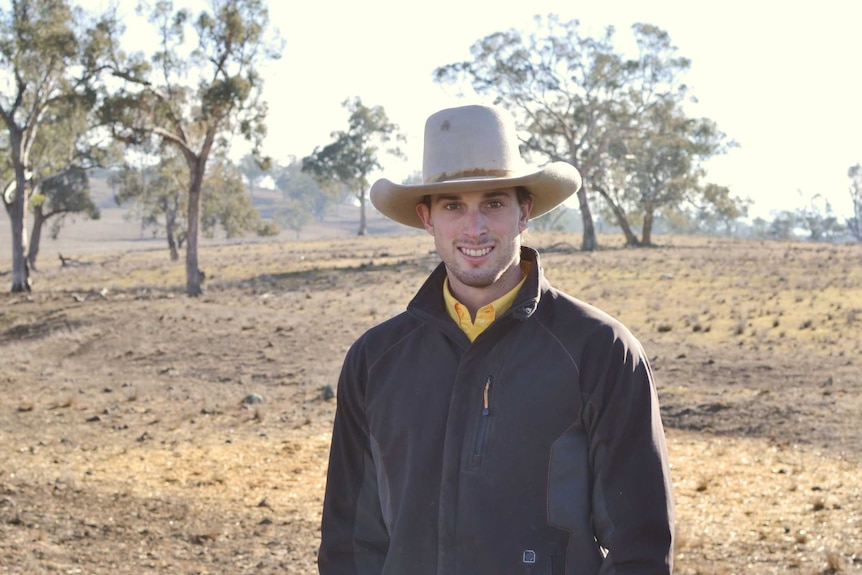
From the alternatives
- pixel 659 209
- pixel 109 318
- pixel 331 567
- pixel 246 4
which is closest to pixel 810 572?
pixel 331 567

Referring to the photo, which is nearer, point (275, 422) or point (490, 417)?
point (490, 417)

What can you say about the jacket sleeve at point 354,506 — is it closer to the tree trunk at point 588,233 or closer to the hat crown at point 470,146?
the hat crown at point 470,146

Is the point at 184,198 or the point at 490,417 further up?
the point at 184,198

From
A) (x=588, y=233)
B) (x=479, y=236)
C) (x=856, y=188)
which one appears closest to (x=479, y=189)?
(x=479, y=236)

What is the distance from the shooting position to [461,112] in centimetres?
282

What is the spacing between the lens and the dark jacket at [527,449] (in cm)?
240

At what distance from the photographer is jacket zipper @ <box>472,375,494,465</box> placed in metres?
2.52

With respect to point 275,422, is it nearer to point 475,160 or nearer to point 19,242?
point 475,160

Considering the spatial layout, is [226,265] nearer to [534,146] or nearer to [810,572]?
[534,146]

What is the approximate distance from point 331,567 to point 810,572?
4088 mm

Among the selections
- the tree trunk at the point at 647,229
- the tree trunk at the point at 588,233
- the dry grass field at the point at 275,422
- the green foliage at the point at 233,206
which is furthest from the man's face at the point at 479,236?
the tree trunk at the point at 647,229

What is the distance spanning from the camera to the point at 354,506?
2889 millimetres

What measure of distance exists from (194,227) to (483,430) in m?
24.5

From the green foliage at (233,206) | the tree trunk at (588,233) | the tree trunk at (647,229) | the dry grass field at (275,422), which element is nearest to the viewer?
the dry grass field at (275,422)
